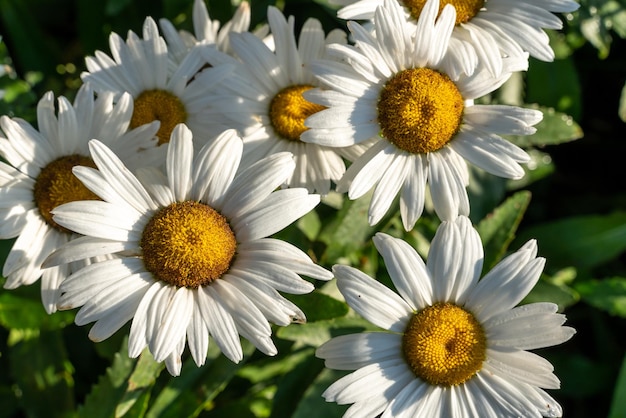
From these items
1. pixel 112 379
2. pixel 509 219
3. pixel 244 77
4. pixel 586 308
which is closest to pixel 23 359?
pixel 112 379

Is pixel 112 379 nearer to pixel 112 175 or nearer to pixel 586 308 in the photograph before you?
pixel 112 175

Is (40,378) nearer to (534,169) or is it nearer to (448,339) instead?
Answer: (448,339)

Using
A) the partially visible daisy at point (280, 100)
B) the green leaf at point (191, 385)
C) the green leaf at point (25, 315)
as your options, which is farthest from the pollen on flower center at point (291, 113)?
the green leaf at point (25, 315)

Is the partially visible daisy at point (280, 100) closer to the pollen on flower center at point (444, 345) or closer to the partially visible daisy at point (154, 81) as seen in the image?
the partially visible daisy at point (154, 81)

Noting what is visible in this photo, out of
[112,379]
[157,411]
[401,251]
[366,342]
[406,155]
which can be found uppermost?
[406,155]

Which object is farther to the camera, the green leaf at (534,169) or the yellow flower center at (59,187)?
the green leaf at (534,169)

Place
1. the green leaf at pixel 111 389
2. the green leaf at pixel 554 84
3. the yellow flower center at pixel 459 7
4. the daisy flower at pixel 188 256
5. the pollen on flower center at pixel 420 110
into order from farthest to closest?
1. the green leaf at pixel 554 84
2. the green leaf at pixel 111 389
3. the yellow flower center at pixel 459 7
4. the pollen on flower center at pixel 420 110
5. the daisy flower at pixel 188 256

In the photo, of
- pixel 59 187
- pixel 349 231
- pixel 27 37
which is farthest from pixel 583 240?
pixel 27 37

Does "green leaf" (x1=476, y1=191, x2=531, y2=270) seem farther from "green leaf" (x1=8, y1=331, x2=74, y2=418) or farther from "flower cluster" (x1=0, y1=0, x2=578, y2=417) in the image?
"green leaf" (x1=8, y1=331, x2=74, y2=418)
